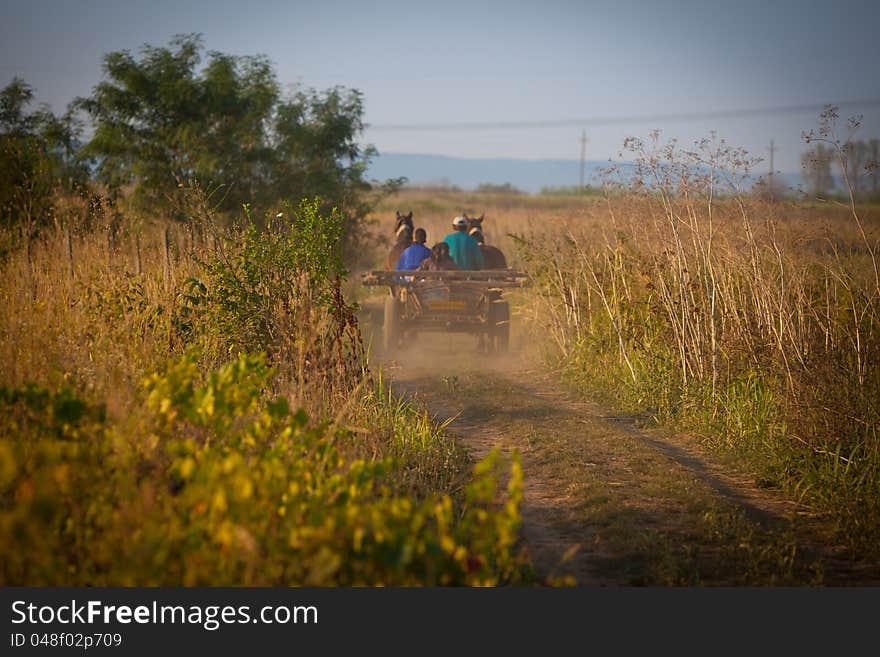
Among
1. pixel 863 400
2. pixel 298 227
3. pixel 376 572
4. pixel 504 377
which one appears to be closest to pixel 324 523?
pixel 376 572

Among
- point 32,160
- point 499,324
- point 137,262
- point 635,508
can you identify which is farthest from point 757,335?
point 32,160

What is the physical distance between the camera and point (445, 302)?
12102 millimetres

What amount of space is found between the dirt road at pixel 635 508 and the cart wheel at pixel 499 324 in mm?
3046

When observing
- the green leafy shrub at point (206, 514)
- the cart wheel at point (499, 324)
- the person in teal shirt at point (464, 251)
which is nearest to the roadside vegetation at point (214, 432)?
the green leafy shrub at point (206, 514)

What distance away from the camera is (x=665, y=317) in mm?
8977

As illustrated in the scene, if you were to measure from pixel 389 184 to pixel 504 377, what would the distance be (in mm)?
9372

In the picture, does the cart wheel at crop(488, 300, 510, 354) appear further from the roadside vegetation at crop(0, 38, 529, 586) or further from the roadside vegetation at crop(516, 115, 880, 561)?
the roadside vegetation at crop(0, 38, 529, 586)

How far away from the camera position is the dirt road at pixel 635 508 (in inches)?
187

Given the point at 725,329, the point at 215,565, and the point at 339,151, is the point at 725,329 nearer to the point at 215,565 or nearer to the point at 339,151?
the point at 215,565

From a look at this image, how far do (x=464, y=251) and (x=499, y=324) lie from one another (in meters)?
1.43

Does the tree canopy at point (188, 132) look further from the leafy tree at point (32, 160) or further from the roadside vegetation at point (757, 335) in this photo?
the roadside vegetation at point (757, 335)

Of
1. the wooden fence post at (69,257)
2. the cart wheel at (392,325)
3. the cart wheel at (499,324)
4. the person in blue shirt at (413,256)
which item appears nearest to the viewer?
the wooden fence post at (69,257)

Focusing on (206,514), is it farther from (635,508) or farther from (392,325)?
(392,325)

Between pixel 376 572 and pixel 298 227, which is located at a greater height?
pixel 298 227
